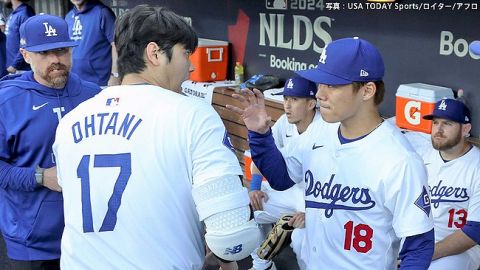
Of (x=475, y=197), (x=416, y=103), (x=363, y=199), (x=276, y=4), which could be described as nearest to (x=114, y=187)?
(x=363, y=199)

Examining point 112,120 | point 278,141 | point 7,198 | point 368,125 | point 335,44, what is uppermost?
point 335,44

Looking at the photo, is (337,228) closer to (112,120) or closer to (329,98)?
(329,98)

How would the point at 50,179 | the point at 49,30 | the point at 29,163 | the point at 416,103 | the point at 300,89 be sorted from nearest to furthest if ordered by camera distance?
the point at 50,179
the point at 29,163
the point at 49,30
the point at 416,103
the point at 300,89

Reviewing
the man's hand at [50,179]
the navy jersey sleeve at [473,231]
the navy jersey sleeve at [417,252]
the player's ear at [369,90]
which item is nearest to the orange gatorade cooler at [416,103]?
the navy jersey sleeve at [473,231]

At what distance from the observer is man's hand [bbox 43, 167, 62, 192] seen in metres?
2.33

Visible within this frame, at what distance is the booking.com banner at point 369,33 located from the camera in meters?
3.94

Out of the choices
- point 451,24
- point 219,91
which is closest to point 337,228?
point 451,24

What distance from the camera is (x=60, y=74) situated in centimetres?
254

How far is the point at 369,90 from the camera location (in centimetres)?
202

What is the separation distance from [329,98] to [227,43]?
14.7 ft

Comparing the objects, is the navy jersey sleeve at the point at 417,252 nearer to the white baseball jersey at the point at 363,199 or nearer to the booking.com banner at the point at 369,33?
the white baseball jersey at the point at 363,199

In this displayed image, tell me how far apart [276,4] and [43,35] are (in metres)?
3.39

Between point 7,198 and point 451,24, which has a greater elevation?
point 451,24

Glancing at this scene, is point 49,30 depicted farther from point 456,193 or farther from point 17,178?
point 456,193
